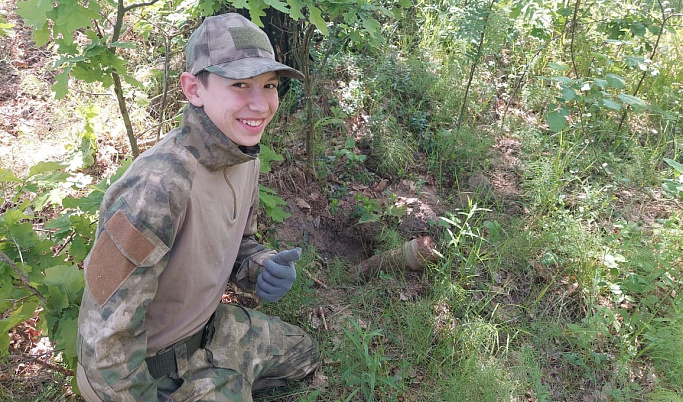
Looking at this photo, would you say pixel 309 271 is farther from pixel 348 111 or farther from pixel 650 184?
pixel 650 184

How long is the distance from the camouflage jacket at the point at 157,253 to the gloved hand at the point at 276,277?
24cm

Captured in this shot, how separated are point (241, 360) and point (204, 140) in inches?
45.6

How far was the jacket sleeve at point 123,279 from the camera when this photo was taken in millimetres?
1752

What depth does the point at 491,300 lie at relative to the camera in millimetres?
3143

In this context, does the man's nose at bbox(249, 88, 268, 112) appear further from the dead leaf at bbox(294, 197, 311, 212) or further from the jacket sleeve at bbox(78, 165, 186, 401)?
the dead leaf at bbox(294, 197, 311, 212)

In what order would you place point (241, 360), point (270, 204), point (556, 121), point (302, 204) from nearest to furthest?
point (241, 360), point (270, 204), point (556, 121), point (302, 204)

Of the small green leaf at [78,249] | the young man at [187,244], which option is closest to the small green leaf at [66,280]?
the small green leaf at [78,249]

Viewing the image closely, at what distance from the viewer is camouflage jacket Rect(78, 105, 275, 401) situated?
1761 millimetres

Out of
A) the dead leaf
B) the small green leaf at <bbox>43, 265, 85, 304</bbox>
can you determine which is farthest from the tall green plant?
the dead leaf

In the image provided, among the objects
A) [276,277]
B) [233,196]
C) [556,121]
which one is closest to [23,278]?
[233,196]

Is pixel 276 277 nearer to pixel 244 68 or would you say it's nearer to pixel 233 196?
pixel 233 196

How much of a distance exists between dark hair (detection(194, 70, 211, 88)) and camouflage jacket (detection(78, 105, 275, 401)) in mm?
119

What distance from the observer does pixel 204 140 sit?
6.37 feet

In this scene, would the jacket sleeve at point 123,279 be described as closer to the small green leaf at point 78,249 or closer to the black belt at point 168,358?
the black belt at point 168,358
